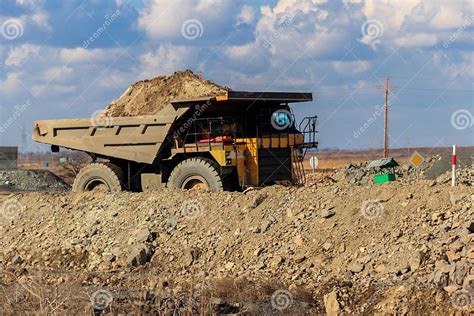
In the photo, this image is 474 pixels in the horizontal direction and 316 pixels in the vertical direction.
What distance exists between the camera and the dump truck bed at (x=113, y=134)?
16.3m

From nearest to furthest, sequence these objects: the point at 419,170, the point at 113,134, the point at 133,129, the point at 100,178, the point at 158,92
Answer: the point at 133,129 < the point at 113,134 < the point at 158,92 < the point at 100,178 < the point at 419,170

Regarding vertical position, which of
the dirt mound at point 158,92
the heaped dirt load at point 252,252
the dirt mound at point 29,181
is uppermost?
the dirt mound at point 158,92

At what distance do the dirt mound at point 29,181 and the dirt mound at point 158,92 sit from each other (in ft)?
46.4

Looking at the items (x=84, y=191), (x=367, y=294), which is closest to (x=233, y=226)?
(x=367, y=294)

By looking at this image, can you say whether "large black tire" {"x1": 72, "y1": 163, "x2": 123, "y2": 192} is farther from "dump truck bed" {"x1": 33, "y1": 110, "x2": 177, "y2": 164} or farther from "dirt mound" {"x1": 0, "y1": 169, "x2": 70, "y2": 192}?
"dirt mound" {"x1": 0, "y1": 169, "x2": 70, "y2": 192}

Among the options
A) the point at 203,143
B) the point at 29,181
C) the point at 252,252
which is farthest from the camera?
the point at 29,181

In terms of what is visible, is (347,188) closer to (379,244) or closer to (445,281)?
(379,244)

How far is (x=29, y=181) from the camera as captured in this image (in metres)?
33.3

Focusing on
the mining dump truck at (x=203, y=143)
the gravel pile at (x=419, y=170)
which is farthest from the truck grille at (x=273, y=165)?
the gravel pile at (x=419, y=170)

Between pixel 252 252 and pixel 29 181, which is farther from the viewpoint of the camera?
pixel 29 181

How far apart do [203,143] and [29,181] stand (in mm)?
19342

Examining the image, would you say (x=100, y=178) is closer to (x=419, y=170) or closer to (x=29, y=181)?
(x=419, y=170)

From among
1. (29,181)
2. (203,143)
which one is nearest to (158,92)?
(203,143)

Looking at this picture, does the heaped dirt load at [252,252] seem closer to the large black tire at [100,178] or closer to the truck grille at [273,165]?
the large black tire at [100,178]
